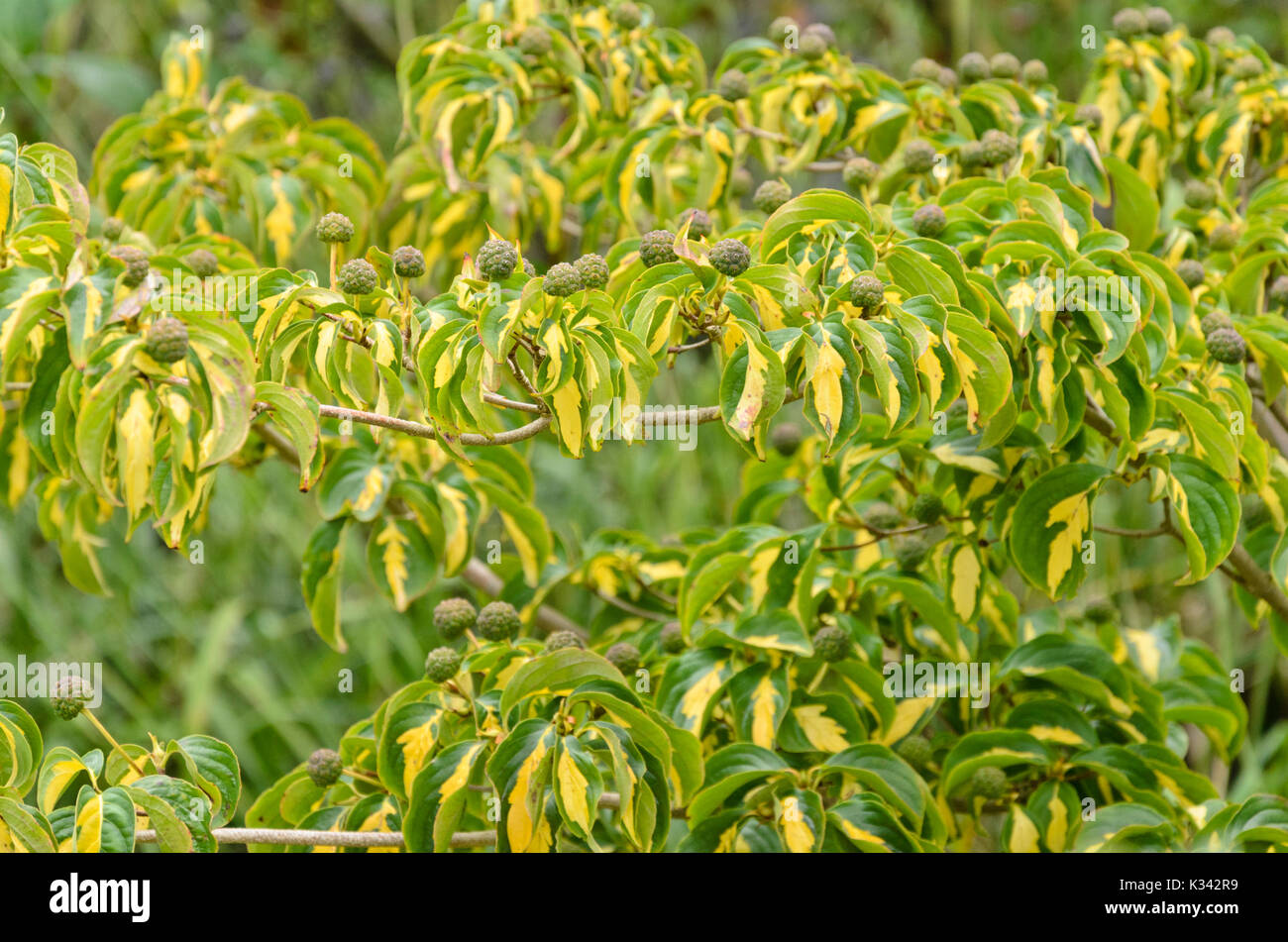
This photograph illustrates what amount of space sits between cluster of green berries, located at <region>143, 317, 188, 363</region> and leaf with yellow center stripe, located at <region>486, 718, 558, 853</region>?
1.75 ft

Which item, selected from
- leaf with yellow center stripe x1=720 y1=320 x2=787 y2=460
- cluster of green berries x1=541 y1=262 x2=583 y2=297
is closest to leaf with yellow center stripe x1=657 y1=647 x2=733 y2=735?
leaf with yellow center stripe x1=720 y1=320 x2=787 y2=460

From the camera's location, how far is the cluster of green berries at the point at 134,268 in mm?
1327

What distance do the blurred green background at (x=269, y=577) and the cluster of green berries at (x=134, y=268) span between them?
6.16 feet

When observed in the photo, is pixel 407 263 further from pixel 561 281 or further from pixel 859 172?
pixel 859 172

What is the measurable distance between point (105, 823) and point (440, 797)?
37cm

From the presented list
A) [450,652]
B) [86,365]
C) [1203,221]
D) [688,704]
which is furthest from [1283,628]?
[86,365]

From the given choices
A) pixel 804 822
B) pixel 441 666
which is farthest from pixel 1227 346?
pixel 441 666

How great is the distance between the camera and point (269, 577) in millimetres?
3918

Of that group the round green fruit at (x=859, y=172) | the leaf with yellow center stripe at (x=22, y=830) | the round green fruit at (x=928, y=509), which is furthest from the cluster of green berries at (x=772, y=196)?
the leaf with yellow center stripe at (x=22, y=830)

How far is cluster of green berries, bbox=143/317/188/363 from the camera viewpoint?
4.12 feet

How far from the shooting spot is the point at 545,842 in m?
1.51

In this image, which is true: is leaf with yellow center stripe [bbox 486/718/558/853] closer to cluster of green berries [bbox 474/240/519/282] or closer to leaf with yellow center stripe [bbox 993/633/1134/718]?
cluster of green berries [bbox 474/240/519/282]

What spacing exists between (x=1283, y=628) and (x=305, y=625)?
2.60 meters

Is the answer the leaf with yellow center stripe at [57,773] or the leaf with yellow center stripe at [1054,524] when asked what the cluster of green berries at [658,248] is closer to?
the leaf with yellow center stripe at [1054,524]
